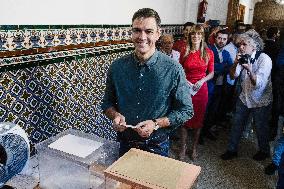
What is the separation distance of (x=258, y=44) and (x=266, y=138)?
128cm

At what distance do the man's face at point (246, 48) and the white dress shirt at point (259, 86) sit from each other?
0.08 m

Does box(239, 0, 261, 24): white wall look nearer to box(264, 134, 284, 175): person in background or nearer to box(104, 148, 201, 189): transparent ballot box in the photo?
box(264, 134, 284, 175): person in background

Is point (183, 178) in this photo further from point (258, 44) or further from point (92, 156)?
point (258, 44)

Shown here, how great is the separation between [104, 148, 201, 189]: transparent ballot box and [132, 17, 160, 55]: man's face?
2.28ft

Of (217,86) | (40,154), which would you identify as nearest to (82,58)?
(40,154)

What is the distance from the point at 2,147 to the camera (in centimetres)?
112

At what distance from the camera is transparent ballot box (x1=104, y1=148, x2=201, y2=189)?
1.18 m

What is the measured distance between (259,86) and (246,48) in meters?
0.51

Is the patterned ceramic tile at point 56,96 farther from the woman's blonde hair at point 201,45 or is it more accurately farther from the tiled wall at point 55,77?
the woman's blonde hair at point 201,45

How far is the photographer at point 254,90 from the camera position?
11.5 ft

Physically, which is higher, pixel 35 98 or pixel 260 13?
pixel 260 13

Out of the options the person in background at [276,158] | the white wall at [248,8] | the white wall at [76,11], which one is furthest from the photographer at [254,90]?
the white wall at [248,8]

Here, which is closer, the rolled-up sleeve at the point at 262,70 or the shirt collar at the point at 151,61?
the shirt collar at the point at 151,61

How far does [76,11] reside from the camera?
2697 millimetres
